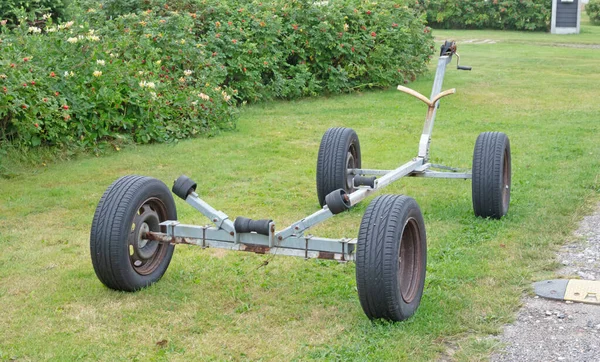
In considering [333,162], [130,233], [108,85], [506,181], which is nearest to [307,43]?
[108,85]

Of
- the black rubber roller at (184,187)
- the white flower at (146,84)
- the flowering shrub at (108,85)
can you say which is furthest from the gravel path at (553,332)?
the white flower at (146,84)

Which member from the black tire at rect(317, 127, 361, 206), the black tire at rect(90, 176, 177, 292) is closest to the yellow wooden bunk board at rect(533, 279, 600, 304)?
the black tire at rect(317, 127, 361, 206)

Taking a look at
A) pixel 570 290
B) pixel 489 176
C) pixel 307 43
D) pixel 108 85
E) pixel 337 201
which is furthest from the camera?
pixel 307 43

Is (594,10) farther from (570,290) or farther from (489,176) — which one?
(570,290)

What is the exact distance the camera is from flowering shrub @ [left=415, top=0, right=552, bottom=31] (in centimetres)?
2844

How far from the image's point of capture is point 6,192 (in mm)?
7820

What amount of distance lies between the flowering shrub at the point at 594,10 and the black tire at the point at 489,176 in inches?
1089

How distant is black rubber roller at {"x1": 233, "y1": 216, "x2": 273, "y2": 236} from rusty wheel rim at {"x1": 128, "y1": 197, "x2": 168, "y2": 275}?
0.63 metres

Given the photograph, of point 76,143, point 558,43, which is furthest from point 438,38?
point 76,143

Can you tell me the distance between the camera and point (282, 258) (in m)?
5.98

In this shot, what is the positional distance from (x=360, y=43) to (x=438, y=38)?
1104 centimetres

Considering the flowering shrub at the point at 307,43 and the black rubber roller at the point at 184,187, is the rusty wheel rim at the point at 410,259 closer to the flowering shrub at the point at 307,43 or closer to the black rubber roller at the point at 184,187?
the black rubber roller at the point at 184,187

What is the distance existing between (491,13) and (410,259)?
83.6 ft

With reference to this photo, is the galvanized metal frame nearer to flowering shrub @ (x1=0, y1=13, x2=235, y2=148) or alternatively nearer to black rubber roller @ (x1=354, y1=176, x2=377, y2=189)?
black rubber roller @ (x1=354, y1=176, x2=377, y2=189)
